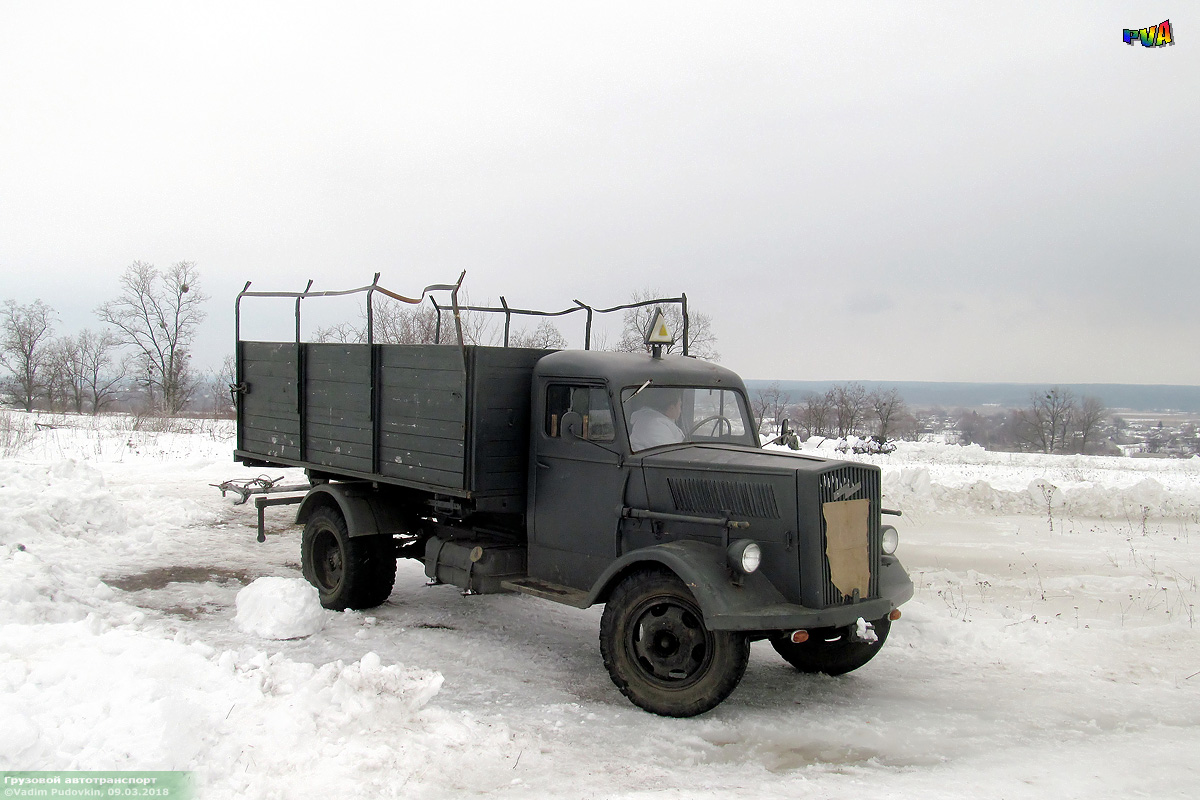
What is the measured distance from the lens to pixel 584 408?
641cm

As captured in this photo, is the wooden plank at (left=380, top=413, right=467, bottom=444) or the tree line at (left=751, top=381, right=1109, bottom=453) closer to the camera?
the wooden plank at (left=380, top=413, right=467, bottom=444)

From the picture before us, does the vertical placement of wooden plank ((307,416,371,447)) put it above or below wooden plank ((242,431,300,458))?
above

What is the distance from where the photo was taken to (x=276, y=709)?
447 centimetres

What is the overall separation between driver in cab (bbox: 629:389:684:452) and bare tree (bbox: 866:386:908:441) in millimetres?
40910

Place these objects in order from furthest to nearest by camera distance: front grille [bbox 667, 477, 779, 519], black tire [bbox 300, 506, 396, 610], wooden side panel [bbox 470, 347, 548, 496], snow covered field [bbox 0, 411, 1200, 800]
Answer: black tire [bbox 300, 506, 396, 610], wooden side panel [bbox 470, 347, 548, 496], front grille [bbox 667, 477, 779, 519], snow covered field [bbox 0, 411, 1200, 800]

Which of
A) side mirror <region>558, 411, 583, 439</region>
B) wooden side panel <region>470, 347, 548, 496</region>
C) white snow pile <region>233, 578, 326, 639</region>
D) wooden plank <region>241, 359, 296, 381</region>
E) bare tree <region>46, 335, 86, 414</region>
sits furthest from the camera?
bare tree <region>46, 335, 86, 414</region>

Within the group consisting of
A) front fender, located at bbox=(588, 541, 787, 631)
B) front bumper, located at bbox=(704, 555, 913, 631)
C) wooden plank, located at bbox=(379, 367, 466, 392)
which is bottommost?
front bumper, located at bbox=(704, 555, 913, 631)

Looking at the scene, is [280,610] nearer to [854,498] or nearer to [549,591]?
[549,591]

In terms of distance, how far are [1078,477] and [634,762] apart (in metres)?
16.7

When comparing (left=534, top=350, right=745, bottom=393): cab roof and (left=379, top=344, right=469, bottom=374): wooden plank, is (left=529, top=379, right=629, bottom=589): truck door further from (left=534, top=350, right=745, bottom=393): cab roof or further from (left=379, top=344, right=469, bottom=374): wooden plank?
(left=379, top=344, right=469, bottom=374): wooden plank

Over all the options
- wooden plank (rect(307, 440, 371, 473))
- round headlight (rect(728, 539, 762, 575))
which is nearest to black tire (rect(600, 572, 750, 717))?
round headlight (rect(728, 539, 762, 575))

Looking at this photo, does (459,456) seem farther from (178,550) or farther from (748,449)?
(178,550)

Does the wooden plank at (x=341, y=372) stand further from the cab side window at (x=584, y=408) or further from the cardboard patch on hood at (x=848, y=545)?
the cardboard patch on hood at (x=848, y=545)

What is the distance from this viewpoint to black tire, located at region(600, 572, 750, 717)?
5.15 m
